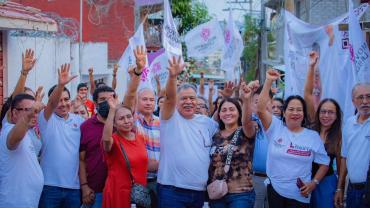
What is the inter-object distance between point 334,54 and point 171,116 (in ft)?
8.79

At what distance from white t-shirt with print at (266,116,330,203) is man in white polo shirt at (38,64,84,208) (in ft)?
6.65

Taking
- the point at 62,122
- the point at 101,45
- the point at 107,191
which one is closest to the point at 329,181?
the point at 107,191

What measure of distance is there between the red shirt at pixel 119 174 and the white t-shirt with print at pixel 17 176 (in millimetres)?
712

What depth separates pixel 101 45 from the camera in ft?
55.8

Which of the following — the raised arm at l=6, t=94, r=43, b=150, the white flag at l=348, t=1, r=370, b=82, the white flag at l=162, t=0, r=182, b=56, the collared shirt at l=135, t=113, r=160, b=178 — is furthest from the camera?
the white flag at l=162, t=0, r=182, b=56

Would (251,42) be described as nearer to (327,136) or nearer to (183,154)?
(327,136)

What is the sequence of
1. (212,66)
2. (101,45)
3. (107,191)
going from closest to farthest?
(107,191) < (101,45) < (212,66)

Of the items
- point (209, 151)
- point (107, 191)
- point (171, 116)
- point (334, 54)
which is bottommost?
point (107, 191)

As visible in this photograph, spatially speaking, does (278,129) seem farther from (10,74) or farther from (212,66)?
(212,66)

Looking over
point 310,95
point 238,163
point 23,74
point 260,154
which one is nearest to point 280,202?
point 238,163

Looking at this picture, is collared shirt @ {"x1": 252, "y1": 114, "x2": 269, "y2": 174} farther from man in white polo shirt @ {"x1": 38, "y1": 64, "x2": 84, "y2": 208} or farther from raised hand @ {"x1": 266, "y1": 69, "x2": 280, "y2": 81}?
man in white polo shirt @ {"x1": 38, "y1": 64, "x2": 84, "y2": 208}

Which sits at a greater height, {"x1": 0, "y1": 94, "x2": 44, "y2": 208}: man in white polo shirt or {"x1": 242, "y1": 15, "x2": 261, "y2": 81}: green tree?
{"x1": 242, "y1": 15, "x2": 261, "y2": 81}: green tree

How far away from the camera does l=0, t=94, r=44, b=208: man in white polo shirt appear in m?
5.07

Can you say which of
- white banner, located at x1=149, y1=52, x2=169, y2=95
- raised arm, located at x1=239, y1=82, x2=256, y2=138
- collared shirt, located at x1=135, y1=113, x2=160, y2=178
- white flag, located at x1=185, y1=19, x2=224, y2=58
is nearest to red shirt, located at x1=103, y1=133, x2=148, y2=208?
collared shirt, located at x1=135, y1=113, x2=160, y2=178
